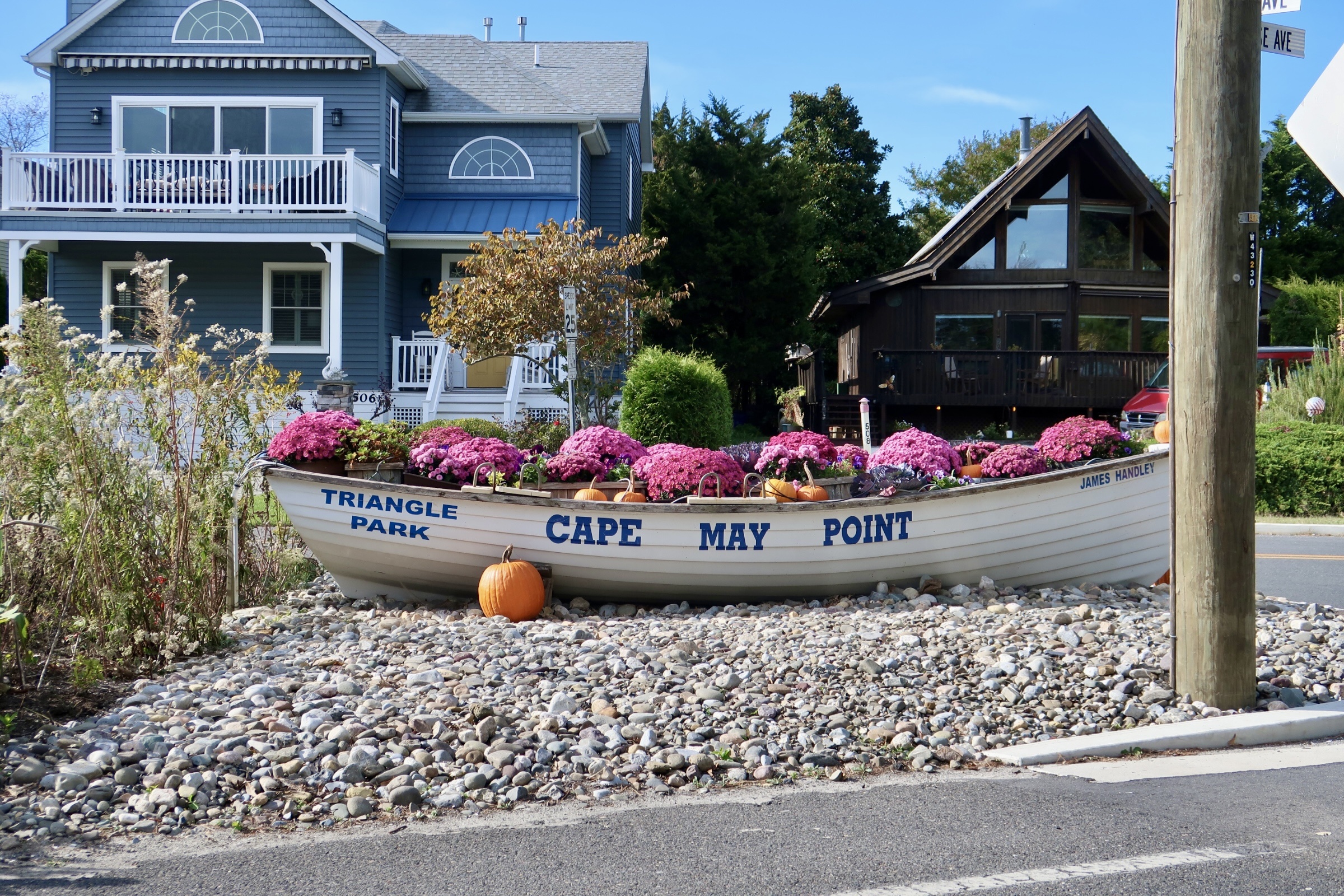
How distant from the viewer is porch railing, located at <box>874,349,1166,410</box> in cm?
2475

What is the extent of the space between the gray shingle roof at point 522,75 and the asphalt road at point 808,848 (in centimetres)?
2071

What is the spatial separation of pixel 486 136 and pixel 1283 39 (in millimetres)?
20185

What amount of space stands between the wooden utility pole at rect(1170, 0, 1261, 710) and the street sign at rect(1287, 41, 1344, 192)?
35 cm

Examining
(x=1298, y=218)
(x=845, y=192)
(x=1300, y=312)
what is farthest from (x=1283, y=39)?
(x=1298, y=218)

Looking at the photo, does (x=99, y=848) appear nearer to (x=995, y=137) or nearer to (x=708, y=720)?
(x=708, y=720)

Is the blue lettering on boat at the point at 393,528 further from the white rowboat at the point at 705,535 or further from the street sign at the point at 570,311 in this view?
the street sign at the point at 570,311

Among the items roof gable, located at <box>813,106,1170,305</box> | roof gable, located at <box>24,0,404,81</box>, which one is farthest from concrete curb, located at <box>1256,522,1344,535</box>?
roof gable, located at <box>24,0,404,81</box>

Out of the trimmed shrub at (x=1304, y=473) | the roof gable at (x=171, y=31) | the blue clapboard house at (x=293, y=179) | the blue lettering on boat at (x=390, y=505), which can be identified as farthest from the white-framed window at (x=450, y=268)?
the blue lettering on boat at (x=390, y=505)

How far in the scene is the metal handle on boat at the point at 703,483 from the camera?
793 centimetres

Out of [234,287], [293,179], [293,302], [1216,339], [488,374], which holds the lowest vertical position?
[1216,339]

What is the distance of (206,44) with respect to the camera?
2242 cm

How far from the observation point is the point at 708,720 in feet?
17.2

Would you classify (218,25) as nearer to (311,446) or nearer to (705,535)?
(311,446)

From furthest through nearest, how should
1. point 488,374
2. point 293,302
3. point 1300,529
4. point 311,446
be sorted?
point 293,302 < point 488,374 < point 1300,529 < point 311,446
